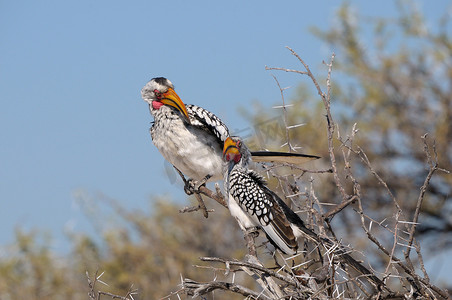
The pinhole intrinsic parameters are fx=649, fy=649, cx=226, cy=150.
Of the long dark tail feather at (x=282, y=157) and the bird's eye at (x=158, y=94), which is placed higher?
the bird's eye at (x=158, y=94)

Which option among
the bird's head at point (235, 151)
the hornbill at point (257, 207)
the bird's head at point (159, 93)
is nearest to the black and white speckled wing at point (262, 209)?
the hornbill at point (257, 207)

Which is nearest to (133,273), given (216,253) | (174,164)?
(216,253)

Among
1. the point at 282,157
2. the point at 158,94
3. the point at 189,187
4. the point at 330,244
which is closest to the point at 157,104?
Answer: the point at 158,94

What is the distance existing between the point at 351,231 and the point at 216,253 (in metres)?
2.26

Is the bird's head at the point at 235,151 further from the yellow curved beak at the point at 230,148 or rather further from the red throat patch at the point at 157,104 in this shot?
the red throat patch at the point at 157,104

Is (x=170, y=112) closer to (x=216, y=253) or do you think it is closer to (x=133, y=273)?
(x=216, y=253)

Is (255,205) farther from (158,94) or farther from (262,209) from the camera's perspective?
(158,94)

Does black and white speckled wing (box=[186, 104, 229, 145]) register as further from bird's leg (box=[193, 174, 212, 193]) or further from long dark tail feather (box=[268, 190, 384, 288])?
long dark tail feather (box=[268, 190, 384, 288])

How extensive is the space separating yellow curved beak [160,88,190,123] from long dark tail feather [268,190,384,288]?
0.81m

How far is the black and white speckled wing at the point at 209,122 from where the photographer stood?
13.4 ft

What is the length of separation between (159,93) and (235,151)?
28.9 inches

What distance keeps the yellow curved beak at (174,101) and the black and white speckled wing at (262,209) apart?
1.80 feet

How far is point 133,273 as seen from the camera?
978 centimetres

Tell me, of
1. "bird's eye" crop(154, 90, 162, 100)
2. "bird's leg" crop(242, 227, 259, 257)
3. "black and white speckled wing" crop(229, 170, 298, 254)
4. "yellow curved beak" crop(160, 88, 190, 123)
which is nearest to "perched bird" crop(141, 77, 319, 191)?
"yellow curved beak" crop(160, 88, 190, 123)
